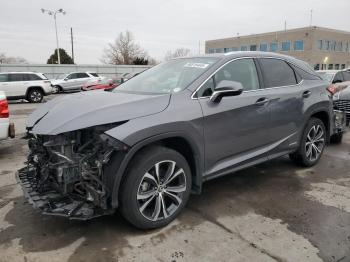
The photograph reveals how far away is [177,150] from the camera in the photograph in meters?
3.59

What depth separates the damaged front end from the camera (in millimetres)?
3002

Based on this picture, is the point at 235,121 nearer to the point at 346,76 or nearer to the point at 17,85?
the point at 346,76

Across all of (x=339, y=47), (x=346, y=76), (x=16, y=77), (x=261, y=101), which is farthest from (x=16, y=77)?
(x=339, y=47)

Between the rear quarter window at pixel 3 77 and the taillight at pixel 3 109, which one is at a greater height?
the rear quarter window at pixel 3 77

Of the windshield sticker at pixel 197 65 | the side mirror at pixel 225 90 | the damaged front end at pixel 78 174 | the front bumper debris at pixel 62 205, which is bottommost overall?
the front bumper debris at pixel 62 205

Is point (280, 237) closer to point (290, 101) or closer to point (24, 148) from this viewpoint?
point (290, 101)

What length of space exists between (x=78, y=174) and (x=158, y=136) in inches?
31.4

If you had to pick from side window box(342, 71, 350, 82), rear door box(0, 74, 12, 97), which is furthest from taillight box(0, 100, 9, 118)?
rear door box(0, 74, 12, 97)

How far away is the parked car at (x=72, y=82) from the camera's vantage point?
25.6 metres

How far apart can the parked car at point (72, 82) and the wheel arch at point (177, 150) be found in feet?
76.6

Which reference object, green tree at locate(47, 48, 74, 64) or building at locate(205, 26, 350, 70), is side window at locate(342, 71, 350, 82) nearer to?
building at locate(205, 26, 350, 70)

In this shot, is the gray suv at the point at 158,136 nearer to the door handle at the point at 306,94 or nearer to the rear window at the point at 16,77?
the door handle at the point at 306,94

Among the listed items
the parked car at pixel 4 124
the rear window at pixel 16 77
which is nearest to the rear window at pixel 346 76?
the parked car at pixel 4 124

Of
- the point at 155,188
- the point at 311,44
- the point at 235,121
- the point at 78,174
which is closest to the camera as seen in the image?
the point at 78,174
